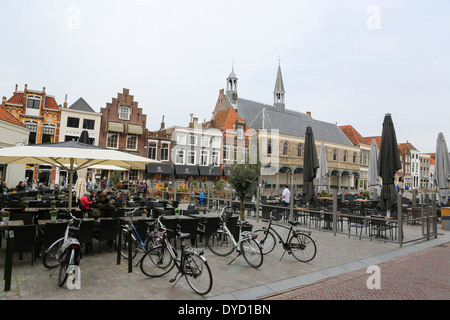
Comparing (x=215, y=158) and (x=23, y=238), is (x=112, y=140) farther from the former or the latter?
(x=23, y=238)

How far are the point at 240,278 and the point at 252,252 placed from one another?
32.9 inches

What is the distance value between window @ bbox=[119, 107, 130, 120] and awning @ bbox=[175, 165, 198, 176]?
8738mm

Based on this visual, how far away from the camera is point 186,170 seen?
117 ft

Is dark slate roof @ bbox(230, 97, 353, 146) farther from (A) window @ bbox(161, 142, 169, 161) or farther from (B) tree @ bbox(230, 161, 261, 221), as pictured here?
(B) tree @ bbox(230, 161, 261, 221)

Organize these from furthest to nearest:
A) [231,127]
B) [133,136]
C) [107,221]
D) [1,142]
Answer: [231,127], [133,136], [1,142], [107,221]

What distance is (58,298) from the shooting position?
13.4 ft

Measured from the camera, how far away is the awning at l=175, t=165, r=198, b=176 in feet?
115

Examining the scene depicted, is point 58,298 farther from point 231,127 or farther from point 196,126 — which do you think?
point 231,127

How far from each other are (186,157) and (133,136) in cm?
727

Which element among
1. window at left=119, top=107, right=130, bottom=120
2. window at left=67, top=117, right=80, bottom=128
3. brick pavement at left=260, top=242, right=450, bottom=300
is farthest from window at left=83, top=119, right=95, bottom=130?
brick pavement at left=260, top=242, right=450, bottom=300

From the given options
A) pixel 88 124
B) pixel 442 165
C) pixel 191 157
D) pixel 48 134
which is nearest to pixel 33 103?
pixel 48 134

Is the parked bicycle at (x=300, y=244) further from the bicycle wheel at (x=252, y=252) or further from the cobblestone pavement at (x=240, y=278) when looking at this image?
the bicycle wheel at (x=252, y=252)

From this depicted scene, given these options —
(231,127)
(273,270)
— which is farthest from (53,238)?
(231,127)

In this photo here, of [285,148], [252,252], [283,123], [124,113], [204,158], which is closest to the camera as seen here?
[252,252]
